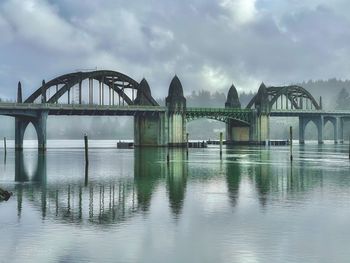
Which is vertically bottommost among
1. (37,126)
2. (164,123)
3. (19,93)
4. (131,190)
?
(131,190)

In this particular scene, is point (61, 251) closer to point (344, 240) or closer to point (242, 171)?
point (344, 240)

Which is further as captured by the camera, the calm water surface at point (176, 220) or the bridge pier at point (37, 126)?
the bridge pier at point (37, 126)

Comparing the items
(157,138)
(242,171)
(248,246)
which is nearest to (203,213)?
(248,246)

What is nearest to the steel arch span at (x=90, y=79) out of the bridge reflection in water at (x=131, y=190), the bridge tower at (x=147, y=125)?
the bridge tower at (x=147, y=125)

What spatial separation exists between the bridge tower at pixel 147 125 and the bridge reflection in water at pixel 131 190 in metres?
92.7

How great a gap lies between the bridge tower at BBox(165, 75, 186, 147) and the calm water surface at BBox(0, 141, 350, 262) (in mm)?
108167

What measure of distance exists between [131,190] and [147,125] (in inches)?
4812

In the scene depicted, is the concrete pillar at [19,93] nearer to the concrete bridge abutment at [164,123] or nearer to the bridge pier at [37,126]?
the bridge pier at [37,126]

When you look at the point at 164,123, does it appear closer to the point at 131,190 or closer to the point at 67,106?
the point at 67,106

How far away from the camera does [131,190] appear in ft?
164

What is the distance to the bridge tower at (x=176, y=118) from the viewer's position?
168 m

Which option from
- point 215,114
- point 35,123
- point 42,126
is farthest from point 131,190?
point 215,114

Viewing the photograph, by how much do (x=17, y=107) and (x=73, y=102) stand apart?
2010 cm

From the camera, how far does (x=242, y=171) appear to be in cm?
7212
